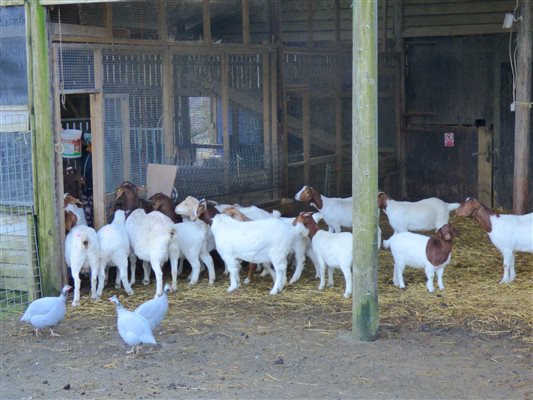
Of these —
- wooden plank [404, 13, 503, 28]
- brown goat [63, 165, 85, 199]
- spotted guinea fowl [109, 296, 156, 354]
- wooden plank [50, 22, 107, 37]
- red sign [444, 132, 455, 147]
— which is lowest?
spotted guinea fowl [109, 296, 156, 354]

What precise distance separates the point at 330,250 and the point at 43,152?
3.08 metres

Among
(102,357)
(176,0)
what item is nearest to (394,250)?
(102,357)

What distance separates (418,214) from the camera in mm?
11148

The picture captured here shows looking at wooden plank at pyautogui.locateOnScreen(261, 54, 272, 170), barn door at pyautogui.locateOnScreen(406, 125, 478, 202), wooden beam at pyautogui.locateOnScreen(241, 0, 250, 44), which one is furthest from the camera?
barn door at pyautogui.locateOnScreen(406, 125, 478, 202)

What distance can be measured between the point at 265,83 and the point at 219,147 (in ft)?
4.76

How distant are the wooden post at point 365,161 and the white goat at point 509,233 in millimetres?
2636

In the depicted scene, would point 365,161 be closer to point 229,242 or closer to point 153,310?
point 153,310

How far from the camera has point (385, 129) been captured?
1542 cm

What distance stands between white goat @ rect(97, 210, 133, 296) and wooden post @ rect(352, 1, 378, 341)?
9.58ft

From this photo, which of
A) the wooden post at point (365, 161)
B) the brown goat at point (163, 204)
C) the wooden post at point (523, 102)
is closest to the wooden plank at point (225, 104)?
the brown goat at point (163, 204)

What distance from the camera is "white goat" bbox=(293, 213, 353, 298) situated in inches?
355

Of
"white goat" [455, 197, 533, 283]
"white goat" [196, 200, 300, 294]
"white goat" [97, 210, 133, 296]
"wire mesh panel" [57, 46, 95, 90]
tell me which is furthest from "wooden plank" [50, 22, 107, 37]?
"white goat" [455, 197, 533, 283]

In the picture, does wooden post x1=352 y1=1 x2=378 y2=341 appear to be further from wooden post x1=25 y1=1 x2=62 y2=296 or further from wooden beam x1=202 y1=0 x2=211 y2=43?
wooden beam x1=202 y1=0 x2=211 y2=43

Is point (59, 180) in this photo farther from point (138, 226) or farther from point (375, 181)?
point (375, 181)
